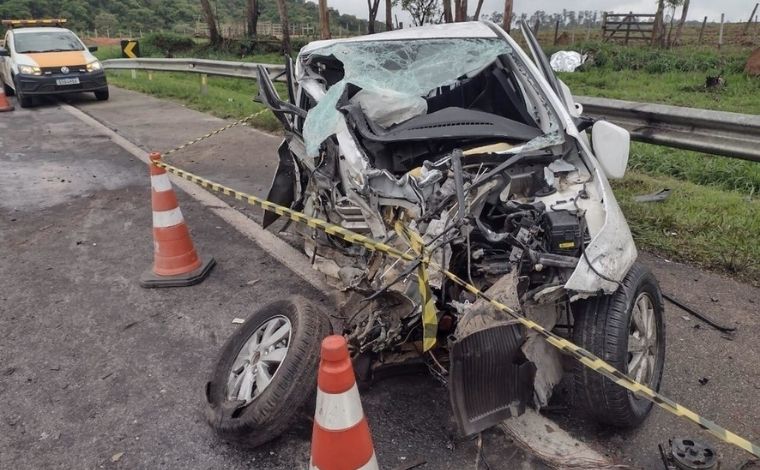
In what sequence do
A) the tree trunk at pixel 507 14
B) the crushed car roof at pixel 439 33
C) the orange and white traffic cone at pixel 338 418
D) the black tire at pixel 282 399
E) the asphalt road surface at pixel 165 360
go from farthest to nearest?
the tree trunk at pixel 507 14 < the crushed car roof at pixel 439 33 < the asphalt road surface at pixel 165 360 < the black tire at pixel 282 399 < the orange and white traffic cone at pixel 338 418

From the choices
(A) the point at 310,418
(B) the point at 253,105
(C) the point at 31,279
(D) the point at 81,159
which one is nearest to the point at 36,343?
(C) the point at 31,279

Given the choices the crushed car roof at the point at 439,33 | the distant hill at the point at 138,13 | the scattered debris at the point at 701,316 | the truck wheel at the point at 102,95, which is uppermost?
the distant hill at the point at 138,13

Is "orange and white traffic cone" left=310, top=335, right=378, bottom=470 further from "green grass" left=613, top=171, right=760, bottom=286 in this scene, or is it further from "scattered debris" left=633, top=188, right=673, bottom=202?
"scattered debris" left=633, top=188, right=673, bottom=202

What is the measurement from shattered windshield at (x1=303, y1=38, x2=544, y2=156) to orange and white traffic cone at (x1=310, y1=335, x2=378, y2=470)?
165 centimetres

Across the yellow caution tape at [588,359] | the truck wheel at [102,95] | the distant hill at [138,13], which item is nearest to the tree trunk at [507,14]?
the truck wheel at [102,95]

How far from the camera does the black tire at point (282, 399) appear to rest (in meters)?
2.42

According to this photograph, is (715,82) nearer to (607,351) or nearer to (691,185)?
(691,185)

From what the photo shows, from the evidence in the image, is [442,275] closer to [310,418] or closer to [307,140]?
[310,418]

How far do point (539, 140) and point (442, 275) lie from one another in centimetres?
107

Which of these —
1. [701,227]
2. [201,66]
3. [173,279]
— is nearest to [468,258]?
[173,279]

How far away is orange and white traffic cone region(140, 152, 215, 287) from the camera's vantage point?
4.13 meters

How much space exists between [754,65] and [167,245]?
12541mm

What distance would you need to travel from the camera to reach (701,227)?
14.9 ft

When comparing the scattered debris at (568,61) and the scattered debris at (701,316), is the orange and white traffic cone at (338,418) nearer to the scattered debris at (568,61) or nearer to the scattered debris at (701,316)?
the scattered debris at (701,316)
